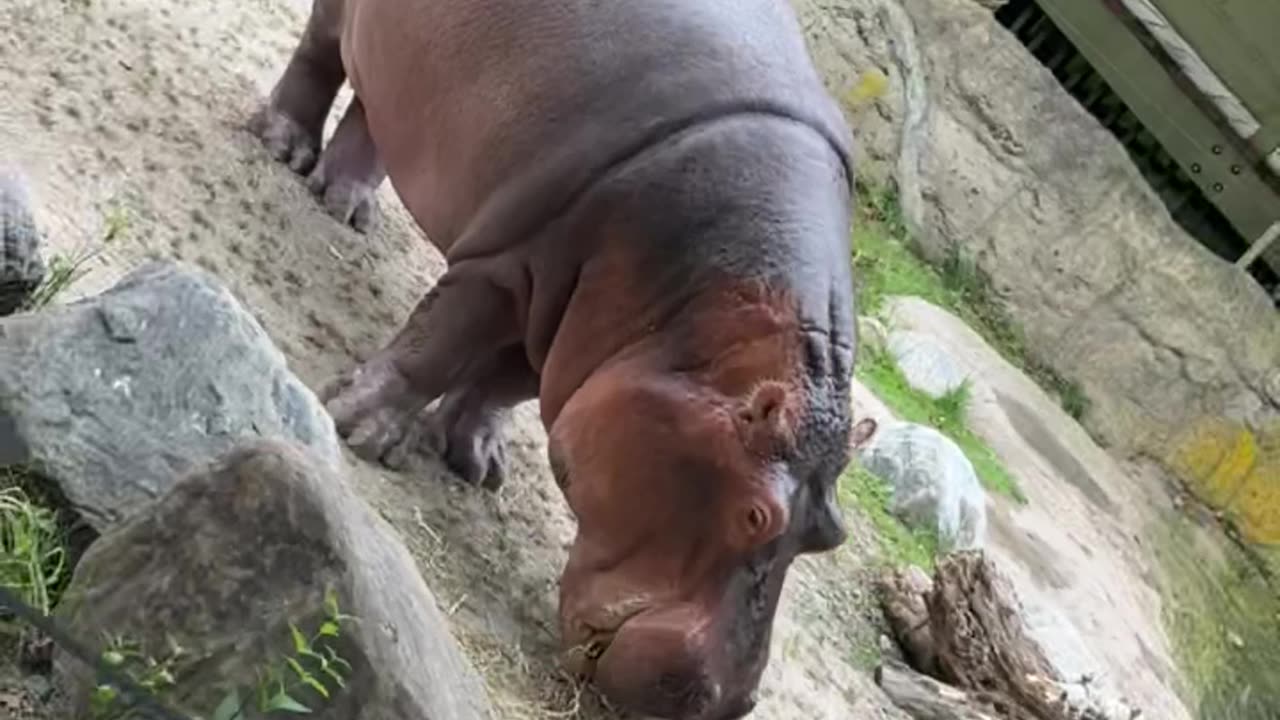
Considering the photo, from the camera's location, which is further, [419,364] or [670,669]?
→ [419,364]

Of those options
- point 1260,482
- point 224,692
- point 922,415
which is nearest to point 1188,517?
point 1260,482

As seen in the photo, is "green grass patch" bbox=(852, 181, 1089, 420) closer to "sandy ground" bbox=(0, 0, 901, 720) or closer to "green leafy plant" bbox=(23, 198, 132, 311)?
"sandy ground" bbox=(0, 0, 901, 720)

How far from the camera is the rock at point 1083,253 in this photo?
7375 millimetres

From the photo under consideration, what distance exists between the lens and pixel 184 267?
2.60m

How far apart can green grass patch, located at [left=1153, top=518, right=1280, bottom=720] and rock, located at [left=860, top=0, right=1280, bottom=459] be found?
1.73ft

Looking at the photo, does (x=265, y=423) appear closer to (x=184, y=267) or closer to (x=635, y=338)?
(x=184, y=267)

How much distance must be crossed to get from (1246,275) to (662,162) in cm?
530

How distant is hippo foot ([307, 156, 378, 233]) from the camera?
12.8 ft

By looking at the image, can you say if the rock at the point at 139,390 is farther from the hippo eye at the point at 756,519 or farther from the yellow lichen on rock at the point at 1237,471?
the yellow lichen on rock at the point at 1237,471

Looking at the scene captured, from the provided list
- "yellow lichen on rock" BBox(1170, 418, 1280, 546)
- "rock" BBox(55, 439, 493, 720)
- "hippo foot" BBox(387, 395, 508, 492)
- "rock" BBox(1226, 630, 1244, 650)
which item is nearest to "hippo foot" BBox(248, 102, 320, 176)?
"hippo foot" BBox(387, 395, 508, 492)

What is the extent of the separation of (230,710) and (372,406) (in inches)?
56.2

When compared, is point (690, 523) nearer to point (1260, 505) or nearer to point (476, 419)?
point (476, 419)

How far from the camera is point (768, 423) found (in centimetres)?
270

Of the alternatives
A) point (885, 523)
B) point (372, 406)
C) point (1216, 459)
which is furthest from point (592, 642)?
point (1216, 459)
